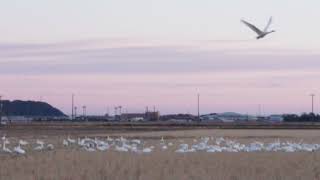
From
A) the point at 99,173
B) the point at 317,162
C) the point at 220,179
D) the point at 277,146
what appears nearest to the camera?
the point at 220,179

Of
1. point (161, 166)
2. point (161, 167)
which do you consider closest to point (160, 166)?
point (161, 166)

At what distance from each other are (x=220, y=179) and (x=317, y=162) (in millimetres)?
9025

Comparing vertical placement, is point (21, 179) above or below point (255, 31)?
below

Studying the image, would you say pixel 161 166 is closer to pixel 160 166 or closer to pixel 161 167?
pixel 160 166

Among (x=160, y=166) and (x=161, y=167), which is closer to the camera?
(x=161, y=167)

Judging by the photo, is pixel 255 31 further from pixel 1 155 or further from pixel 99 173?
pixel 1 155

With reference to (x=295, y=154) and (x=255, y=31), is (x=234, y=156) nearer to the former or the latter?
(x=295, y=154)

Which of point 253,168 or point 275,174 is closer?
point 275,174

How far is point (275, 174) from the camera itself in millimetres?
22469

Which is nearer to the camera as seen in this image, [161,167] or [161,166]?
[161,167]

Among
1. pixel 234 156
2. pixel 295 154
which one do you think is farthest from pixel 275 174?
pixel 295 154

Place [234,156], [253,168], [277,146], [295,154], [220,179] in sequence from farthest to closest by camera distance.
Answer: [277,146], [295,154], [234,156], [253,168], [220,179]

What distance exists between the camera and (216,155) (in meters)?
32.3

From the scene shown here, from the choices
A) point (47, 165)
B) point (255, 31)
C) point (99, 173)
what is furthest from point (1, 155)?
point (255, 31)
